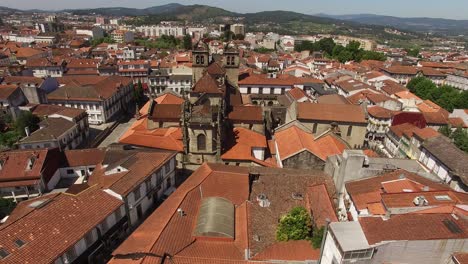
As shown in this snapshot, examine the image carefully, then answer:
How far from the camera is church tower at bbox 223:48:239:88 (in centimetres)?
5946

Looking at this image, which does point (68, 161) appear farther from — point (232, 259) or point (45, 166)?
point (232, 259)

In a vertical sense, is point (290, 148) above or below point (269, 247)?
above

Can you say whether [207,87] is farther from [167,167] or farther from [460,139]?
[460,139]

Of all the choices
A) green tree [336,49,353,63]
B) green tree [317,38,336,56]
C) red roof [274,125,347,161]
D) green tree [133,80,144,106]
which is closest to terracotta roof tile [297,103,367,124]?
red roof [274,125,347,161]

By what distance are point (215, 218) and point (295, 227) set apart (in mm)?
7209

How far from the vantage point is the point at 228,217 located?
26906 millimetres

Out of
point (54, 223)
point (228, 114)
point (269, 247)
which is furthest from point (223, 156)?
point (54, 223)

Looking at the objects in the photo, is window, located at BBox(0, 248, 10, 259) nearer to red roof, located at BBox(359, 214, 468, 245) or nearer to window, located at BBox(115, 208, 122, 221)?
window, located at BBox(115, 208, 122, 221)

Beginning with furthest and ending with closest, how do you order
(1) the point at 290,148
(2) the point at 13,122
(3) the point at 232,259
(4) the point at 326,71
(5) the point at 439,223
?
1. (4) the point at 326,71
2. (2) the point at 13,122
3. (1) the point at 290,148
4. (3) the point at 232,259
5. (5) the point at 439,223

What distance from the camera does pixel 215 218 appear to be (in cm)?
2619

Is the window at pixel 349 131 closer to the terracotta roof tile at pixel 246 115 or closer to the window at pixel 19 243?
the terracotta roof tile at pixel 246 115

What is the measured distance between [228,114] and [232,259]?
27013 mm

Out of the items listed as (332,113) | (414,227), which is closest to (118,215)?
(414,227)

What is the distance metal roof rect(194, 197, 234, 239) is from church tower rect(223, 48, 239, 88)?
3795 cm
